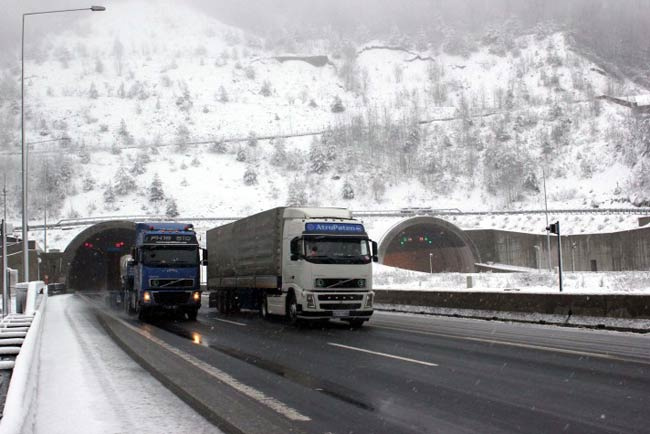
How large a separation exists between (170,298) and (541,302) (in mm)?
12435

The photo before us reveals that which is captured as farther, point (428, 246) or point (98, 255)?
point (428, 246)

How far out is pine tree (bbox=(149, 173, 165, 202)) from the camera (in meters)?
95.2

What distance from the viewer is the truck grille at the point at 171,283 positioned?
22.7m

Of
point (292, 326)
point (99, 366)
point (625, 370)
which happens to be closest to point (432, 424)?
point (625, 370)

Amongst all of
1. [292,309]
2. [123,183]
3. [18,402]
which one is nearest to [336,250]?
[292,309]

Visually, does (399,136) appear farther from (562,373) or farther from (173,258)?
(562,373)

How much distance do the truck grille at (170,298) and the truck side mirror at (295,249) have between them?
19.4 ft

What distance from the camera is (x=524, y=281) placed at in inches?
1695

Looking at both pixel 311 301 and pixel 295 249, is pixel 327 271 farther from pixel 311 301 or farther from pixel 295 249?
pixel 295 249

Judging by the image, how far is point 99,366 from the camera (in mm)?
11312

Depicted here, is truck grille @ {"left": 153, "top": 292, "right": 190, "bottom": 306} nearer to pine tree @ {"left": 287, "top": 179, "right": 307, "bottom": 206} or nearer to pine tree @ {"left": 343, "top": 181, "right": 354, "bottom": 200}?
pine tree @ {"left": 287, "top": 179, "right": 307, "bottom": 206}

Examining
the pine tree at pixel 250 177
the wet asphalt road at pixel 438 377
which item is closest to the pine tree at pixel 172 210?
the pine tree at pixel 250 177

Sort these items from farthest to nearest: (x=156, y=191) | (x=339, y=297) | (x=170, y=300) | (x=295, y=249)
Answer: (x=156, y=191), (x=170, y=300), (x=295, y=249), (x=339, y=297)

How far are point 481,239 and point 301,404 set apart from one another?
6508 centimetres
